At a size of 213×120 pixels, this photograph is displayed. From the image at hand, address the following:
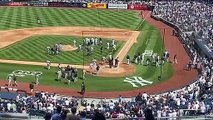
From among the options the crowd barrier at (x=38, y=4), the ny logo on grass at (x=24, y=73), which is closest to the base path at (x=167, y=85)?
the ny logo on grass at (x=24, y=73)

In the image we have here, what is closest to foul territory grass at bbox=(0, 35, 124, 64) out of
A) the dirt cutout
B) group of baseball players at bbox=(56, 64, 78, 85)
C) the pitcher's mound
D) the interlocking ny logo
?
the pitcher's mound

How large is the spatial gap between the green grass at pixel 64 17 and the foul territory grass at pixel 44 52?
439 inches

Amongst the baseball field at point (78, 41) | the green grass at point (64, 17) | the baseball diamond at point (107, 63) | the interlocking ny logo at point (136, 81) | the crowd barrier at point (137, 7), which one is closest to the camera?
the baseball diamond at point (107, 63)

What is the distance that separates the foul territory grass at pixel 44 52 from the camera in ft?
147

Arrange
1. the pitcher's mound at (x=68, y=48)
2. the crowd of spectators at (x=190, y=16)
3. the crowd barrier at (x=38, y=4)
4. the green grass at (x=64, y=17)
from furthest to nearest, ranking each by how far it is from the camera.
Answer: the crowd barrier at (x=38, y=4)
the green grass at (x=64, y=17)
the crowd of spectators at (x=190, y=16)
the pitcher's mound at (x=68, y=48)

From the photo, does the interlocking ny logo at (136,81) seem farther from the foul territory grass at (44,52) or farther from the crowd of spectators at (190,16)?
the crowd of spectators at (190,16)

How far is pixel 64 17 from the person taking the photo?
238 ft

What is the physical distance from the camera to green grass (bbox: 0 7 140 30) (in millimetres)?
66125

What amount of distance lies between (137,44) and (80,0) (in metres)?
35.7

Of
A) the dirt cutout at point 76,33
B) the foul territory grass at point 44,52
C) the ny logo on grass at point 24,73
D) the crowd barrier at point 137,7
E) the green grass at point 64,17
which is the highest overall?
the crowd barrier at point 137,7

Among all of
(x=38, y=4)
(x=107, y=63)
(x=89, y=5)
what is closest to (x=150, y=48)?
(x=107, y=63)

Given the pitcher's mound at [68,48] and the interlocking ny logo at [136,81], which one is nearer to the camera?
the interlocking ny logo at [136,81]

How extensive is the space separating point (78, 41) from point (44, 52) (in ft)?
23.6

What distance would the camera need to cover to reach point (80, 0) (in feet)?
284
